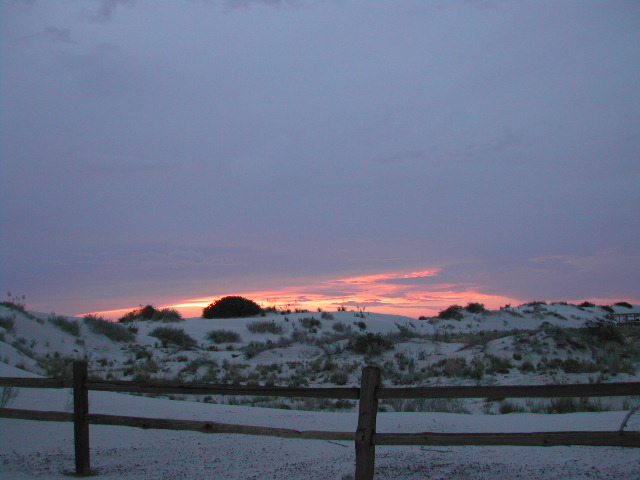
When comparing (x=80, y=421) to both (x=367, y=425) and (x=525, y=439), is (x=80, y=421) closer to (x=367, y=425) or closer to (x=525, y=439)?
(x=367, y=425)

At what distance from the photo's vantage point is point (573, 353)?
20609 millimetres

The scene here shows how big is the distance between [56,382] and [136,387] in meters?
1.24

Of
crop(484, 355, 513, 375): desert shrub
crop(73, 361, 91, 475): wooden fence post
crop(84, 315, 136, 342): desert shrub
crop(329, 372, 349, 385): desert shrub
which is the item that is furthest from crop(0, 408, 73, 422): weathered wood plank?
crop(84, 315, 136, 342): desert shrub

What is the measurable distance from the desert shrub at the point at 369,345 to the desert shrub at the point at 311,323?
11527mm

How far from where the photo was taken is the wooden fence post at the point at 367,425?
6.07 metres

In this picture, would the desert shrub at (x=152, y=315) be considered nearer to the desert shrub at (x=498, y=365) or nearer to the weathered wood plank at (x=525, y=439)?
the desert shrub at (x=498, y=365)

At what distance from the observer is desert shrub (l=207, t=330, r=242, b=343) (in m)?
33.1

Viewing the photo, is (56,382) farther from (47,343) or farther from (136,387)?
(47,343)

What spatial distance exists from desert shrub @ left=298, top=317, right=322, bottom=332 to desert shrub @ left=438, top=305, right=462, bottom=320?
42.5ft

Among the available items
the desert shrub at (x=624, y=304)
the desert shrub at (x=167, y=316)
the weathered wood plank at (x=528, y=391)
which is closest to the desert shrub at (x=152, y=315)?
the desert shrub at (x=167, y=316)

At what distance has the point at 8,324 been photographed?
2605 cm

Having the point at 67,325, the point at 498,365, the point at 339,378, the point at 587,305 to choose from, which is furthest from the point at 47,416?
the point at 587,305

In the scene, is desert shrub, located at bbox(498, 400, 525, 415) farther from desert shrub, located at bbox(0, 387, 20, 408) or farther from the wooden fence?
desert shrub, located at bbox(0, 387, 20, 408)

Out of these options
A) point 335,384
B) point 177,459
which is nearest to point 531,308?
point 335,384
